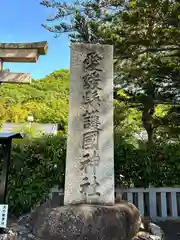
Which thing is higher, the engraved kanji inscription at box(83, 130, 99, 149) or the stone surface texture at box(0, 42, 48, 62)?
the stone surface texture at box(0, 42, 48, 62)

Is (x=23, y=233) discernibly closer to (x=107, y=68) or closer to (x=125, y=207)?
(x=125, y=207)

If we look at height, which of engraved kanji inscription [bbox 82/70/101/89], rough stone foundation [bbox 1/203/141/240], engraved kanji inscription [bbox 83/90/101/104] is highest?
engraved kanji inscription [bbox 82/70/101/89]

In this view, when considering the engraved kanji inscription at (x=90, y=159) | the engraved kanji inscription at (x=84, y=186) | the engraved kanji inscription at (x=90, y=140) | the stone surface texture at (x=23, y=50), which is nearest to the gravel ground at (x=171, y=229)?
the engraved kanji inscription at (x=84, y=186)

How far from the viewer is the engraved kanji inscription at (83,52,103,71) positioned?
3887 mm

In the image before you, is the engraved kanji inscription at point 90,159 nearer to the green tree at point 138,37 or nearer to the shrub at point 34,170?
the shrub at point 34,170

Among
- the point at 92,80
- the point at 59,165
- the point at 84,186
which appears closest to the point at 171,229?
the point at 84,186

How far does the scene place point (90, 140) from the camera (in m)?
3.63

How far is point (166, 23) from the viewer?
5180 mm

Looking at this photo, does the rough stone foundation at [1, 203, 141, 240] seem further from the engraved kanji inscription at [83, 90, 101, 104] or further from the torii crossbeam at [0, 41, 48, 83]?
the torii crossbeam at [0, 41, 48, 83]

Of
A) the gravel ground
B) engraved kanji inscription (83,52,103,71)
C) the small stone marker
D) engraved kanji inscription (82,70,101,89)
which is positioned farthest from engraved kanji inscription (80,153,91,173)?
the gravel ground

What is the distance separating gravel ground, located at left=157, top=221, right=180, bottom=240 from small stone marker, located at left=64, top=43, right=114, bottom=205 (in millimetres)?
1371

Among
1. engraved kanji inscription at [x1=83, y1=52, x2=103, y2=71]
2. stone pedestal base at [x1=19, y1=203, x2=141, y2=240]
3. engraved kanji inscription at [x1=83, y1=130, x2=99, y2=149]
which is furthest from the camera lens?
engraved kanji inscription at [x1=83, y1=52, x2=103, y2=71]

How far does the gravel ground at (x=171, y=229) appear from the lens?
155 inches

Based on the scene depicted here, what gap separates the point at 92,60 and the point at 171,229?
3.32 meters
